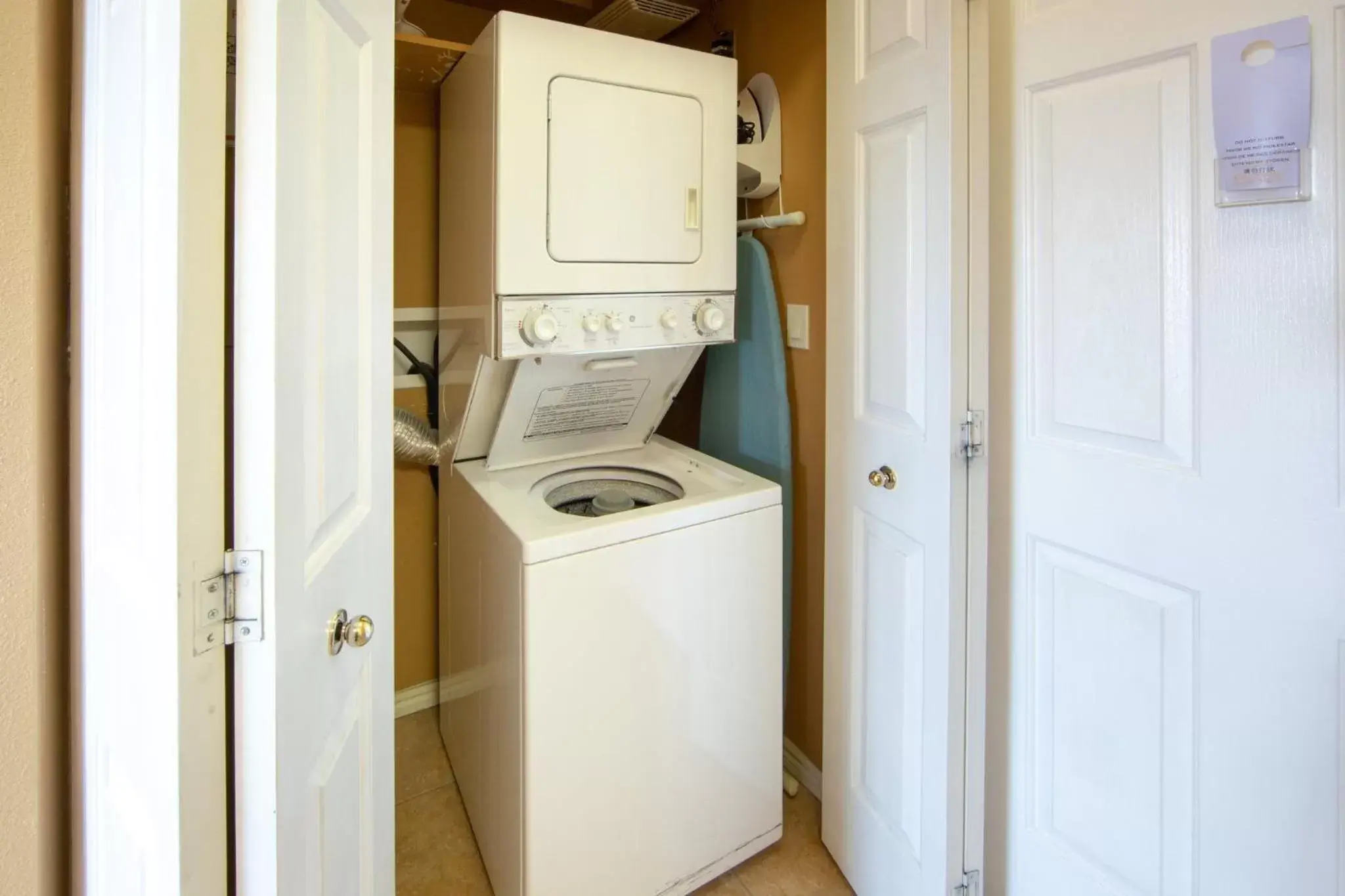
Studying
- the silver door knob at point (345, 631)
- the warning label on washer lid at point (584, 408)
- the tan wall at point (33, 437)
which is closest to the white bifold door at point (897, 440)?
the warning label on washer lid at point (584, 408)

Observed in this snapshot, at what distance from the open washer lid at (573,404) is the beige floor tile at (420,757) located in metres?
0.84

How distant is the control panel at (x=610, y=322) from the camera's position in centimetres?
166

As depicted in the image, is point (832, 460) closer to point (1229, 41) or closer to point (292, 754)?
point (1229, 41)

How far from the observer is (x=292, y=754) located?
0.83 meters

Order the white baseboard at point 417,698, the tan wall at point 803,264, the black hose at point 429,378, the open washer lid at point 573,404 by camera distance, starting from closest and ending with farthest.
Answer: the open washer lid at point 573,404 < the tan wall at point 803,264 < the black hose at point 429,378 < the white baseboard at point 417,698

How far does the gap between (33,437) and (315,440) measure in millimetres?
252

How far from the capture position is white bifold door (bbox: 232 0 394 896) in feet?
2.41

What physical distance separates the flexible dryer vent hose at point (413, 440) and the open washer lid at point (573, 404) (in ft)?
0.87

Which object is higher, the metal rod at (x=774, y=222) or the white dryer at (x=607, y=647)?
the metal rod at (x=774, y=222)

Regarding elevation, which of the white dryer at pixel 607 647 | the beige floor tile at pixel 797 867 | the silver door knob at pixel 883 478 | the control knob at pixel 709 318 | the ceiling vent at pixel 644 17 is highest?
the ceiling vent at pixel 644 17

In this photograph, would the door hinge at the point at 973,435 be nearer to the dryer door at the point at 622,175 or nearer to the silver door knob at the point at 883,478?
the silver door knob at the point at 883,478

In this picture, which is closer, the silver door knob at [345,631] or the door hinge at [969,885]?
the silver door knob at [345,631]

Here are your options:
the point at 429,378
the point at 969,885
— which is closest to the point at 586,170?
the point at 429,378

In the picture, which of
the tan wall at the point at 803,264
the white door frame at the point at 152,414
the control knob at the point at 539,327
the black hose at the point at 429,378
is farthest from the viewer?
the black hose at the point at 429,378
